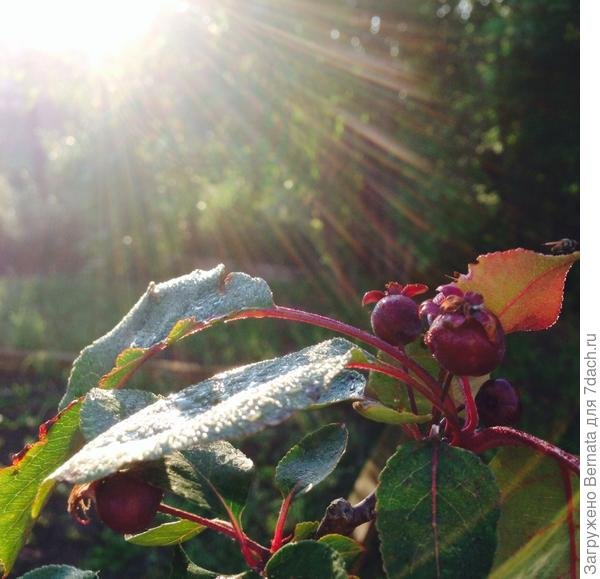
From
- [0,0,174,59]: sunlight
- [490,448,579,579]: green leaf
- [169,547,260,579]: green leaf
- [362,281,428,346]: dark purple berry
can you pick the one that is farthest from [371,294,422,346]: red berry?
[0,0,174,59]: sunlight

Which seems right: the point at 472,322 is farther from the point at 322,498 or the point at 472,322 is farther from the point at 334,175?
the point at 334,175

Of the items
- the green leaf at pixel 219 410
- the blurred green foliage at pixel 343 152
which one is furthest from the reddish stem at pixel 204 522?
the blurred green foliage at pixel 343 152

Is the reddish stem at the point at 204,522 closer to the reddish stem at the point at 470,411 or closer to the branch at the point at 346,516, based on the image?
the branch at the point at 346,516

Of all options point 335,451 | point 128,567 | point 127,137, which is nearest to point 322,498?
point 128,567

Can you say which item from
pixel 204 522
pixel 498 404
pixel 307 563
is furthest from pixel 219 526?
pixel 498 404

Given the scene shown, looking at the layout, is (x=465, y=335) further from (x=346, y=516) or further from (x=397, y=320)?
(x=346, y=516)

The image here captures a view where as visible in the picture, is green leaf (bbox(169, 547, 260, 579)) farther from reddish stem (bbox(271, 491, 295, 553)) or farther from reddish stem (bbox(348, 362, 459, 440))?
reddish stem (bbox(348, 362, 459, 440))

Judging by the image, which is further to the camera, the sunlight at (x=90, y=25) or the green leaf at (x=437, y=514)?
the sunlight at (x=90, y=25)
